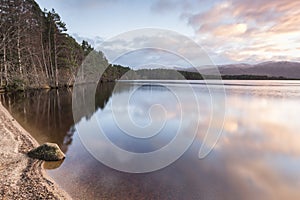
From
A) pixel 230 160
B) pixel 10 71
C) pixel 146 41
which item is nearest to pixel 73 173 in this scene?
pixel 230 160

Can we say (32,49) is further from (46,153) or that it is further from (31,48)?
(46,153)

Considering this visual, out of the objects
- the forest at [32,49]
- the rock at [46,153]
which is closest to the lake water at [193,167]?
the rock at [46,153]

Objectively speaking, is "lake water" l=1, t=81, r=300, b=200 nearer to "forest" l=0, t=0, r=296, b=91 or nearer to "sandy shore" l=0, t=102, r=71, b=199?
"sandy shore" l=0, t=102, r=71, b=199

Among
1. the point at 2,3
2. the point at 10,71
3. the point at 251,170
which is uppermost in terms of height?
the point at 2,3

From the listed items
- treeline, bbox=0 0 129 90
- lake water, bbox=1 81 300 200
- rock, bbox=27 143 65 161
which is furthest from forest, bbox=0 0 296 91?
rock, bbox=27 143 65 161

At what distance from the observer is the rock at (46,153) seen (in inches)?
243

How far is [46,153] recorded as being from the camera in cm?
628

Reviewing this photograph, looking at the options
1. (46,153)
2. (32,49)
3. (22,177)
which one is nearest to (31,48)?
(32,49)

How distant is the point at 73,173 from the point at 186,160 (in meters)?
3.54

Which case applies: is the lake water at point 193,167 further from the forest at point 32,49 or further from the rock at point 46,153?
the forest at point 32,49

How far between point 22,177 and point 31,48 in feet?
97.4

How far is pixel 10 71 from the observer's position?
25250 mm

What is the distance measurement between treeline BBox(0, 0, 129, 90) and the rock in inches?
813

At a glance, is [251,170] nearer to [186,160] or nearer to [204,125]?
[186,160]
